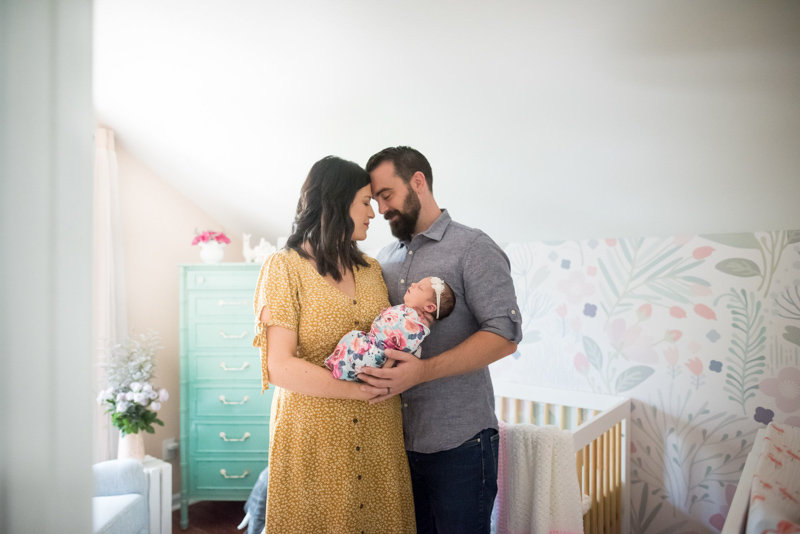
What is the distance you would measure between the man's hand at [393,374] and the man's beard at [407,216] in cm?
46

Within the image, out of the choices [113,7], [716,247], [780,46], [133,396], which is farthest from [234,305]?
[780,46]

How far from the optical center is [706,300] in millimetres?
2182

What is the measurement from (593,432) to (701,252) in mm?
967

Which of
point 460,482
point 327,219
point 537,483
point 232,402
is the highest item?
point 327,219

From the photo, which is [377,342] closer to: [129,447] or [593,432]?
[593,432]

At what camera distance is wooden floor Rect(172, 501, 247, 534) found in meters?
2.90

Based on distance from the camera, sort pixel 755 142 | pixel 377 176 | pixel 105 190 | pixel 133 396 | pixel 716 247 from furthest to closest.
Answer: pixel 105 190, pixel 133 396, pixel 716 247, pixel 755 142, pixel 377 176

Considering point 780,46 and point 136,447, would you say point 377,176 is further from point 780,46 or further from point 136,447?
point 136,447

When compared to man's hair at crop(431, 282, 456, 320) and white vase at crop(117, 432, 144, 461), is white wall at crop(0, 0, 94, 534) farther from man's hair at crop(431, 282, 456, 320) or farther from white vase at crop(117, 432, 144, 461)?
white vase at crop(117, 432, 144, 461)

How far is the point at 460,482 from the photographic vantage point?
4.30 ft

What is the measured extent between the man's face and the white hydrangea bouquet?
1818 millimetres

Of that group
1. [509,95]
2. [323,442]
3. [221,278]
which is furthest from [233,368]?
[509,95]

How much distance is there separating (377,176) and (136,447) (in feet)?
7.01

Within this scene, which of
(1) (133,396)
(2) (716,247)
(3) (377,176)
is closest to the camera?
(3) (377,176)
